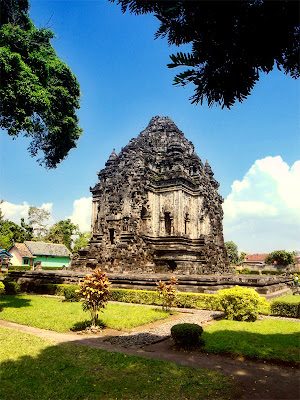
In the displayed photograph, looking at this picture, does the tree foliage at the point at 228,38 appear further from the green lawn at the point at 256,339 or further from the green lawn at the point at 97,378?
the green lawn at the point at 256,339

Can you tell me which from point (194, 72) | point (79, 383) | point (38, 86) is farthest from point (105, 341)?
point (38, 86)

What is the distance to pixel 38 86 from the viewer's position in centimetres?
1208

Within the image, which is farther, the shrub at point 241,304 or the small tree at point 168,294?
the small tree at point 168,294

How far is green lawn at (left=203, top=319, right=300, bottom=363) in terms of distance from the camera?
691cm

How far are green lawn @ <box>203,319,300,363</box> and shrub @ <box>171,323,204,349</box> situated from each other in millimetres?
316

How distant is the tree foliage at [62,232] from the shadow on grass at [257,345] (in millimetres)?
54748

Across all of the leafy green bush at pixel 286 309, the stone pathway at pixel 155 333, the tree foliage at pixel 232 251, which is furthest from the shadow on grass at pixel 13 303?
the tree foliage at pixel 232 251

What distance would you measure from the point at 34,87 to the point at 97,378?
10834mm

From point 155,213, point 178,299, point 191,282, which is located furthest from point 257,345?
point 155,213

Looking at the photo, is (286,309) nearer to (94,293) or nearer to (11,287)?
(94,293)

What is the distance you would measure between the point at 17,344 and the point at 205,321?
20.5 feet

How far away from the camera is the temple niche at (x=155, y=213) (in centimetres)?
2320

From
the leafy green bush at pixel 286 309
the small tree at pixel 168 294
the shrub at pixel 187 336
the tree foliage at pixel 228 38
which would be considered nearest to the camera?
the tree foliage at pixel 228 38

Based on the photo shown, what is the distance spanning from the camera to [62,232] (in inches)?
2367
